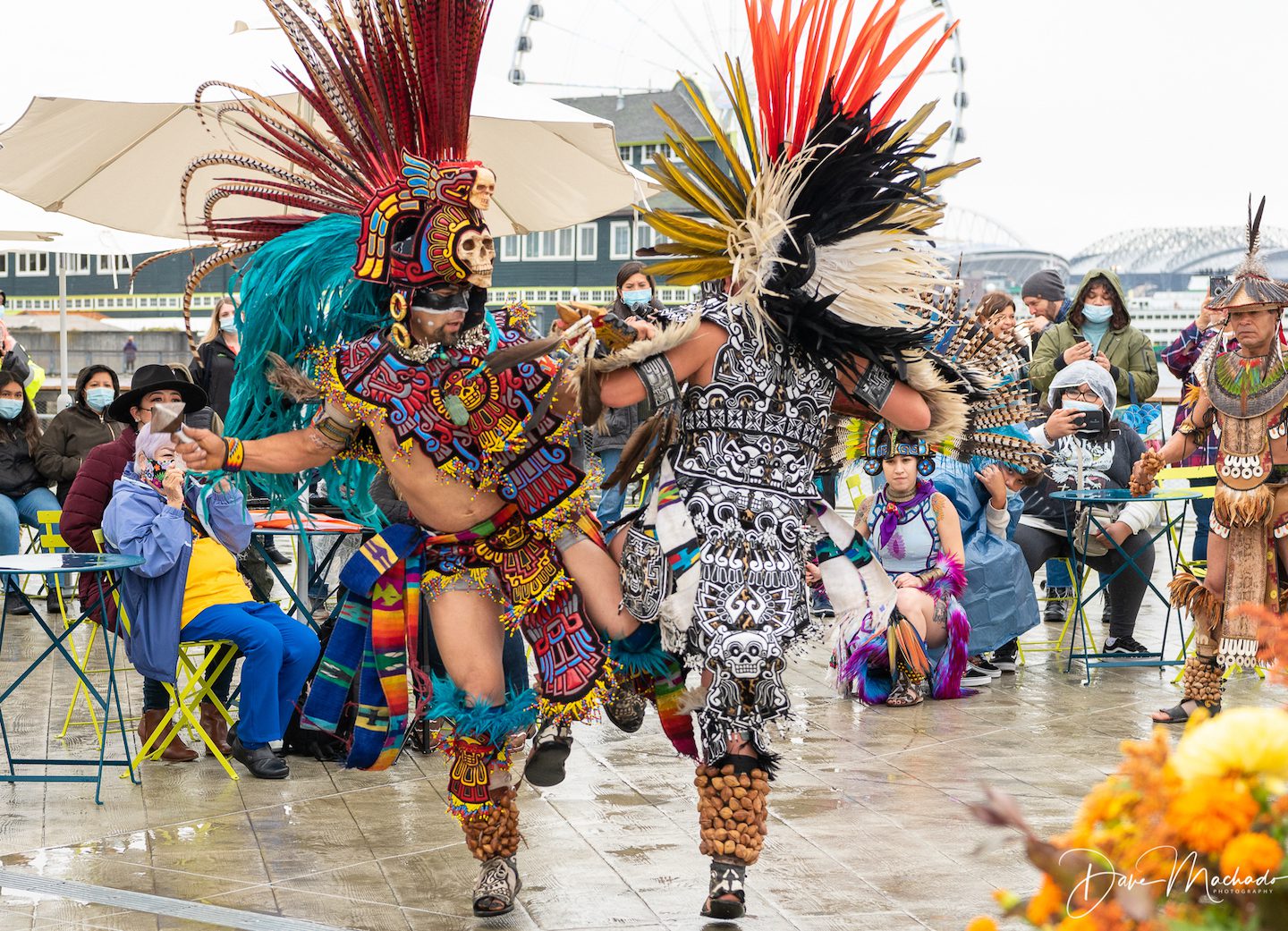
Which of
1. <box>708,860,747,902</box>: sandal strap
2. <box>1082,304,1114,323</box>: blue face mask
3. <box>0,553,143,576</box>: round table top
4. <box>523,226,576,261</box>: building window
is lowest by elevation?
<box>708,860,747,902</box>: sandal strap

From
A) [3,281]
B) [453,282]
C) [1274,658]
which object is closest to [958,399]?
[453,282]

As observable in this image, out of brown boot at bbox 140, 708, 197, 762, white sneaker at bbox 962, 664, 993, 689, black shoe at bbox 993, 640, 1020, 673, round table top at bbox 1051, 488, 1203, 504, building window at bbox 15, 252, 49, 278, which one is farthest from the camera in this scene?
building window at bbox 15, 252, 49, 278

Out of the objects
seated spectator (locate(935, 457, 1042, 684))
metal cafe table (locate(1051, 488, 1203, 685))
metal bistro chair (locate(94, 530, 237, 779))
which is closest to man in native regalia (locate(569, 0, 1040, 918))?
metal bistro chair (locate(94, 530, 237, 779))

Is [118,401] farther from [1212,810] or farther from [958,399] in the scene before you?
[1212,810]

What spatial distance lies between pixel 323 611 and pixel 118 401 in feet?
9.82

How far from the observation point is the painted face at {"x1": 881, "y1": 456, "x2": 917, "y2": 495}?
21.1 ft

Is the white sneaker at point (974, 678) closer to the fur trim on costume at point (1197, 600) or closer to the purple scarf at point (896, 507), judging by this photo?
the purple scarf at point (896, 507)

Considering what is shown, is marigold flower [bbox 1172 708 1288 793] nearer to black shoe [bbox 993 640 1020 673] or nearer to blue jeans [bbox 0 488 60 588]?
black shoe [bbox 993 640 1020 673]

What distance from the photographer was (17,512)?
28.2ft

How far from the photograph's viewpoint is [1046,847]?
1.40 metres

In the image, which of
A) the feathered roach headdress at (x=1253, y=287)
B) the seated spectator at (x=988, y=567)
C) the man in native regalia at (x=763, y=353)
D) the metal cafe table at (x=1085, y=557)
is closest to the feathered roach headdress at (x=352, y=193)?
the man in native regalia at (x=763, y=353)

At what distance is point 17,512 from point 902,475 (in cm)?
537

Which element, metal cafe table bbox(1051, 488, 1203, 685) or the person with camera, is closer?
metal cafe table bbox(1051, 488, 1203, 685)

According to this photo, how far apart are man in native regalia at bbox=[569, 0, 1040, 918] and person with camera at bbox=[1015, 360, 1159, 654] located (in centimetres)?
375
